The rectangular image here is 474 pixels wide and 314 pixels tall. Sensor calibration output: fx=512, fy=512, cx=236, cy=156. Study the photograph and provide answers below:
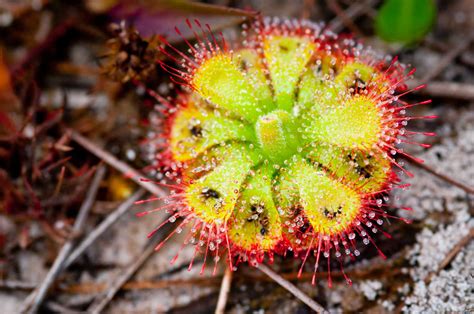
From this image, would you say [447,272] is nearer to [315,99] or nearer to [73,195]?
[315,99]

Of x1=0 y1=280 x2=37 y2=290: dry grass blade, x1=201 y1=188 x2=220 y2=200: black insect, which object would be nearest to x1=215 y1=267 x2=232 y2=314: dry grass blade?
x1=201 y1=188 x2=220 y2=200: black insect

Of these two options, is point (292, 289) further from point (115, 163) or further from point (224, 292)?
point (115, 163)

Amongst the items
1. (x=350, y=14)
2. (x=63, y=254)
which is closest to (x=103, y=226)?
(x=63, y=254)

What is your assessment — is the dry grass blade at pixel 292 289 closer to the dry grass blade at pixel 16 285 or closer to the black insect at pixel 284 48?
the black insect at pixel 284 48

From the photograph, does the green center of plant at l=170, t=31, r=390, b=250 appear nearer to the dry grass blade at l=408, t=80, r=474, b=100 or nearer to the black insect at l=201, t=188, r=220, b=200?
the black insect at l=201, t=188, r=220, b=200

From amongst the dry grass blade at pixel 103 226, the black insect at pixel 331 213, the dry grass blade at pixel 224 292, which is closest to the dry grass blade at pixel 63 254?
the dry grass blade at pixel 103 226

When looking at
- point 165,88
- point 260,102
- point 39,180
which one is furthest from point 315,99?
point 39,180
